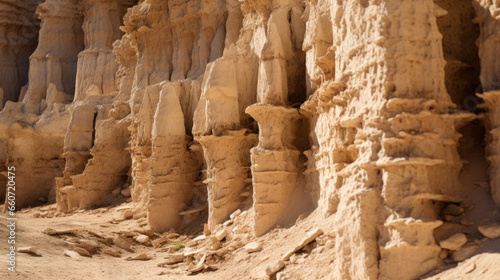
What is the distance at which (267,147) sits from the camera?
36.6 ft

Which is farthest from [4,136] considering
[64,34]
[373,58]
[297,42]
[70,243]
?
[373,58]

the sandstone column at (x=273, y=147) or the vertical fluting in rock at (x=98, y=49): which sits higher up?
the vertical fluting in rock at (x=98, y=49)

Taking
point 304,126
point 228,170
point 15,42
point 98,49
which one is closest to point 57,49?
point 98,49

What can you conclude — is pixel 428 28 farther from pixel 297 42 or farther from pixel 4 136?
pixel 4 136

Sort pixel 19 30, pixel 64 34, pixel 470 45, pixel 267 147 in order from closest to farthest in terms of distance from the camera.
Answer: pixel 470 45, pixel 267 147, pixel 64 34, pixel 19 30

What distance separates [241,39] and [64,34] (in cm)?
1907

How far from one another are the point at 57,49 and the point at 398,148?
26.7 metres

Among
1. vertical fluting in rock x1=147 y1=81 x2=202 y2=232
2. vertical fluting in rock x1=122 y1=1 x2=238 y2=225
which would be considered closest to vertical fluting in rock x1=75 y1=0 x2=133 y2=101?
vertical fluting in rock x1=122 y1=1 x2=238 y2=225

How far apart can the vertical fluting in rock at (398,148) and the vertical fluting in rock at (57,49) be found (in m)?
25.0

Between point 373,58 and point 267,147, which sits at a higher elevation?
point 373,58

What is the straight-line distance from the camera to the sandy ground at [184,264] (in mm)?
6262

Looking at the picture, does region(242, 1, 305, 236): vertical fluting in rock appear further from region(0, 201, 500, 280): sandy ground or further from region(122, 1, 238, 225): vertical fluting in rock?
region(122, 1, 238, 225): vertical fluting in rock

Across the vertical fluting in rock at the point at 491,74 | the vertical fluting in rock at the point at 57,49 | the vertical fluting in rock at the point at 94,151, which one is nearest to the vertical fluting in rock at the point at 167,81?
the vertical fluting in rock at the point at 94,151

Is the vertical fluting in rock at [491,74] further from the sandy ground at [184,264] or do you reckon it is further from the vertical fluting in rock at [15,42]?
the vertical fluting in rock at [15,42]
